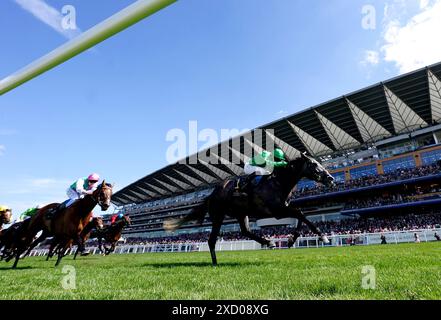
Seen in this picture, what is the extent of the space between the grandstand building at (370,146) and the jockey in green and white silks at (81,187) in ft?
84.5

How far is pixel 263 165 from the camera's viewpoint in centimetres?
732

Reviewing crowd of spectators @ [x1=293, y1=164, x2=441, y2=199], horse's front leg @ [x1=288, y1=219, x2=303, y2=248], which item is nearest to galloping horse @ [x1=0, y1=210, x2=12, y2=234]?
horse's front leg @ [x1=288, y1=219, x2=303, y2=248]

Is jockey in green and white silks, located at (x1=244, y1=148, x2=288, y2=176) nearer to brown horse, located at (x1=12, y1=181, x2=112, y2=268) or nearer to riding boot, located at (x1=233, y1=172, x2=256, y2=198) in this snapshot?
riding boot, located at (x1=233, y1=172, x2=256, y2=198)

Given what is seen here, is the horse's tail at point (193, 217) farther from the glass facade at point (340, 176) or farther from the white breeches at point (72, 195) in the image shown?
the glass facade at point (340, 176)

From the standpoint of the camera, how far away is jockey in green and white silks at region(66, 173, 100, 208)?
27.9 feet

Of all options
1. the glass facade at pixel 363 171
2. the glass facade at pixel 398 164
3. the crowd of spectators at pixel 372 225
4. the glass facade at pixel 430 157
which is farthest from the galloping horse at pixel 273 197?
the glass facade at pixel 363 171

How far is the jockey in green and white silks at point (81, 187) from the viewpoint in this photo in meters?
8.52

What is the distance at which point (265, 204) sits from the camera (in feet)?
20.7

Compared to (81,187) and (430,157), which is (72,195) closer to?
(81,187)

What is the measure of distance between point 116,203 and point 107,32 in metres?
101

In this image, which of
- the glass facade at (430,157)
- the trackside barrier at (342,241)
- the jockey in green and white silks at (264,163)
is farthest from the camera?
the glass facade at (430,157)

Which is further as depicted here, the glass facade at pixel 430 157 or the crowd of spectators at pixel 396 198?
the glass facade at pixel 430 157

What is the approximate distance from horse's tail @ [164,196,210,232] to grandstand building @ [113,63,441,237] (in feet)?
81.7
